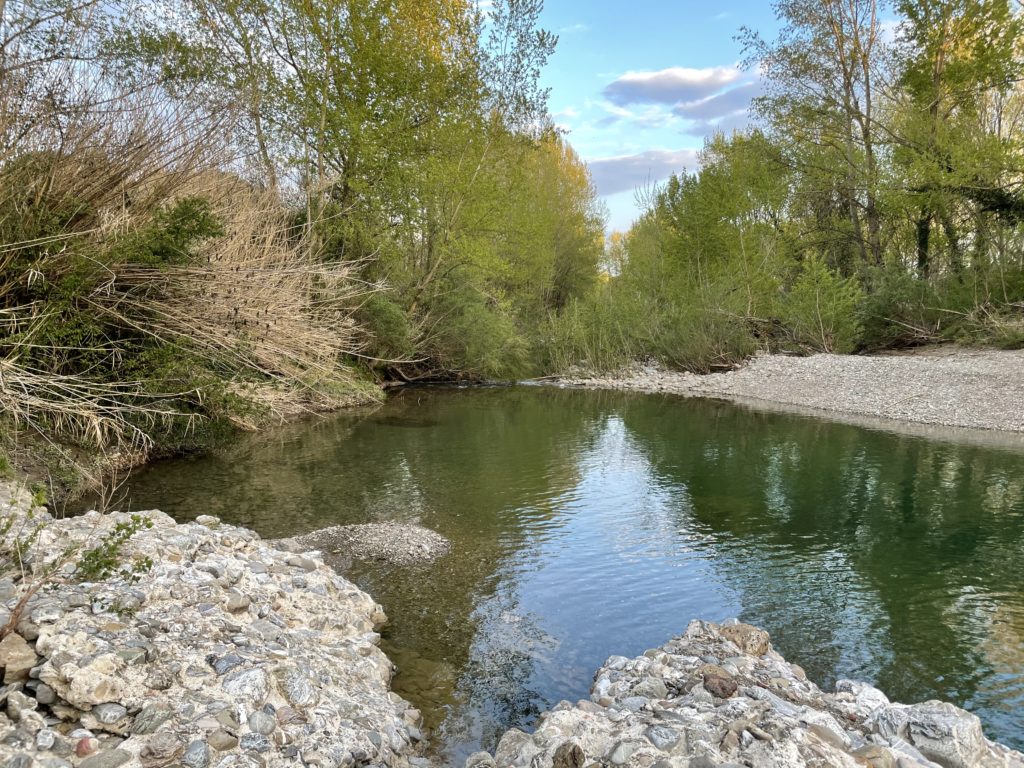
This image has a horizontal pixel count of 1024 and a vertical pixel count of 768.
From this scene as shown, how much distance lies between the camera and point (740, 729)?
3.50 metres

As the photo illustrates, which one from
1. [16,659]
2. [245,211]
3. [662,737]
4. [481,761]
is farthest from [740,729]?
[245,211]

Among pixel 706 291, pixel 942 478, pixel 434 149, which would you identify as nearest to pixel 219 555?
pixel 942 478

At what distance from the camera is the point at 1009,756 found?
3623mm

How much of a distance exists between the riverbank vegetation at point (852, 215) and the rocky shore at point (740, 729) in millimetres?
20966

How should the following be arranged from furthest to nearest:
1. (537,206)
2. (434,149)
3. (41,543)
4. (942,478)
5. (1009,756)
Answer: (537,206)
(434,149)
(942,478)
(41,543)
(1009,756)

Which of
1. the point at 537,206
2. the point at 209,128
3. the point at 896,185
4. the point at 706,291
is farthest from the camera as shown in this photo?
the point at 537,206

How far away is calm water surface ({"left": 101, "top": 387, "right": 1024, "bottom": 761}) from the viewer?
541 centimetres

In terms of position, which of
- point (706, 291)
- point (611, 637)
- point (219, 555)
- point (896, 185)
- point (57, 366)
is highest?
point (896, 185)

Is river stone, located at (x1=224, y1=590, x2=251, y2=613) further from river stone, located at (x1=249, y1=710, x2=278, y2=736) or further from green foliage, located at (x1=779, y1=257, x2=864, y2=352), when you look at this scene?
green foliage, located at (x1=779, y1=257, x2=864, y2=352)

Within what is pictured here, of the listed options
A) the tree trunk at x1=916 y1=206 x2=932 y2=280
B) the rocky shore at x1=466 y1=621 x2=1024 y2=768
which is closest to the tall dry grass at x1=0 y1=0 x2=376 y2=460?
the rocky shore at x1=466 y1=621 x2=1024 y2=768

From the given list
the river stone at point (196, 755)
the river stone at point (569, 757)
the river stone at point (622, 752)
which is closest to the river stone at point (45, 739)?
the river stone at point (196, 755)

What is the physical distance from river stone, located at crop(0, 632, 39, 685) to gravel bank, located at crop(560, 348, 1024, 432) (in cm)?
1802

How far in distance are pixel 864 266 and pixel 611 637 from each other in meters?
26.7

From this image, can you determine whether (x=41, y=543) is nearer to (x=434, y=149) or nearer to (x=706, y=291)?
(x=434, y=149)
